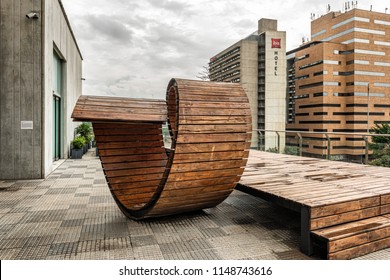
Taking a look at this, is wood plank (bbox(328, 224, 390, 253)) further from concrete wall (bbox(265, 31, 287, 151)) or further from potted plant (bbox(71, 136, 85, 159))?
concrete wall (bbox(265, 31, 287, 151))

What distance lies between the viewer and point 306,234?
2668 mm

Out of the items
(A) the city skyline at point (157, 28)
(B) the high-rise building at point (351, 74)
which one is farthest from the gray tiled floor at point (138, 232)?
(B) the high-rise building at point (351, 74)

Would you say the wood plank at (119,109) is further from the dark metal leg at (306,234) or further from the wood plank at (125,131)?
the dark metal leg at (306,234)

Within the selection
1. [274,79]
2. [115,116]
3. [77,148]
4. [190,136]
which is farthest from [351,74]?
[115,116]

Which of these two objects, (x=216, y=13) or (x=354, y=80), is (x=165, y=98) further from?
(x=354, y=80)

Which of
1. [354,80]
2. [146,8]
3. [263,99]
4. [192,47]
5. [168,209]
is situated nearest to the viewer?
[168,209]

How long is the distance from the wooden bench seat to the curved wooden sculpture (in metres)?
1.07

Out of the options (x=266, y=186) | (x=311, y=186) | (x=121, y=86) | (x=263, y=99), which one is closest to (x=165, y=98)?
(x=266, y=186)

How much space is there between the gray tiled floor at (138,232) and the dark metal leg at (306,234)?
2.4 inches

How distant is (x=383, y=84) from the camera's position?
78.9m

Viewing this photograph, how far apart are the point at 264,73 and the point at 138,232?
66251mm

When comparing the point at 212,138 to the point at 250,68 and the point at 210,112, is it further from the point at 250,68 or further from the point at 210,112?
the point at 250,68

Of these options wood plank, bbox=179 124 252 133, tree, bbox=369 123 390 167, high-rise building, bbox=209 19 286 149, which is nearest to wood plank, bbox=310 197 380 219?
wood plank, bbox=179 124 252 133

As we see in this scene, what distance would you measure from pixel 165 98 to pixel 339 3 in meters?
93.5
